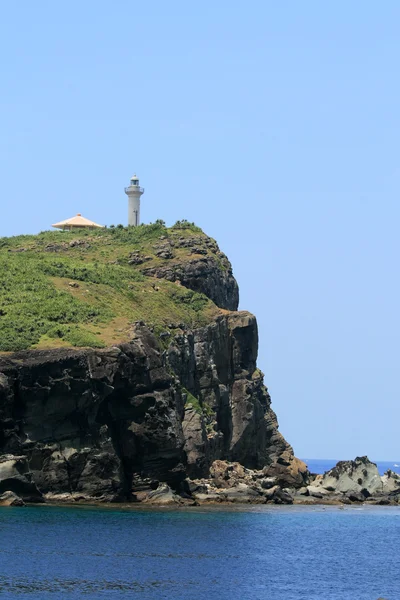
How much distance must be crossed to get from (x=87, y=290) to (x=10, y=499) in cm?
3388

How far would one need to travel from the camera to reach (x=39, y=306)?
124 meters

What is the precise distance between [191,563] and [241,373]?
6446 cm

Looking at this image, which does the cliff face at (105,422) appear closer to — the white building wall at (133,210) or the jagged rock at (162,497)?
the jagged rock at (162,497)

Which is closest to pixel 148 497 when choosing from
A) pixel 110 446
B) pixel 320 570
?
pixel 110 446

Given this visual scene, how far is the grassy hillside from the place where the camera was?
4584 inches

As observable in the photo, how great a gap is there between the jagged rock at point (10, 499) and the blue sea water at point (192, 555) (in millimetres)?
2074

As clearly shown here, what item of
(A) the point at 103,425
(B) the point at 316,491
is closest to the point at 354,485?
(B) the point at 316,491

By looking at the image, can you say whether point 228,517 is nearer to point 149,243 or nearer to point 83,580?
point 83,580

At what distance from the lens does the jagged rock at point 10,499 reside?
10169 centimetres

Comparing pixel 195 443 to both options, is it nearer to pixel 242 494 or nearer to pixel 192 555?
pixel 242 494

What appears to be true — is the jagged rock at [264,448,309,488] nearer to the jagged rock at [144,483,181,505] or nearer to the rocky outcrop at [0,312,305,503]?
the rocky outcrop at [0,312,305,503]

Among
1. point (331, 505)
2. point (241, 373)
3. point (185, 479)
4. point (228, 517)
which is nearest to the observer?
point (228, 517)

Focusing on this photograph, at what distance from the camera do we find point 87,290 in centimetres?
13175

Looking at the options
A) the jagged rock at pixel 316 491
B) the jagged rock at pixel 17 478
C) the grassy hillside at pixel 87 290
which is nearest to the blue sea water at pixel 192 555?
the jagged rock at pixel 17 478
